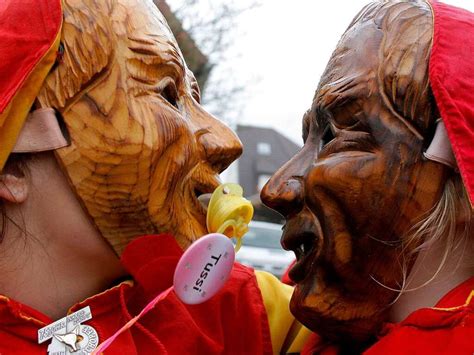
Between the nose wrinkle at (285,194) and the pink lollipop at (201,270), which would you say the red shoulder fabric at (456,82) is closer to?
the nose wrinkle at (285,194)

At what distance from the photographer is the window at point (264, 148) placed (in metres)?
26.8

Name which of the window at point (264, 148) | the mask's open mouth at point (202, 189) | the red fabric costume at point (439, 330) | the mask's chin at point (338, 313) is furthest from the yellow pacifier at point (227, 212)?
the window at point (264, 148)

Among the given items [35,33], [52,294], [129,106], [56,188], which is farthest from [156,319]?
[35,33]

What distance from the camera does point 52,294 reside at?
1629 mm

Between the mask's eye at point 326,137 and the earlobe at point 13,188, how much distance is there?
0.72 metres

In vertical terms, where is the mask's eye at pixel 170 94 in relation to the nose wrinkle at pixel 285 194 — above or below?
above

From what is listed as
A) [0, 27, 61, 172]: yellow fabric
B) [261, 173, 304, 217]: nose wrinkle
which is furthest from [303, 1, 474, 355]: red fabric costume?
[0, 27, 61, 172]: yellow fabric

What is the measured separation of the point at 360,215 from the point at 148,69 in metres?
0.62

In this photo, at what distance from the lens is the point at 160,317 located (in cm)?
179

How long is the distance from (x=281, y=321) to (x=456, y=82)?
840 millimetres

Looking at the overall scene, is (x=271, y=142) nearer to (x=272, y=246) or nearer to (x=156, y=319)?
(x=272, y=246)

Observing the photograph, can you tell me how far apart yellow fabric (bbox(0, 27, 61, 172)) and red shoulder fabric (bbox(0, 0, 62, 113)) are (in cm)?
2

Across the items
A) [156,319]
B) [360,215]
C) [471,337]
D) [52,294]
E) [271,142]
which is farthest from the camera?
[271,142]

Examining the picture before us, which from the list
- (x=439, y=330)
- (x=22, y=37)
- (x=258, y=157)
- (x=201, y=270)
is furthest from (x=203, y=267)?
(x=258, y=157)
